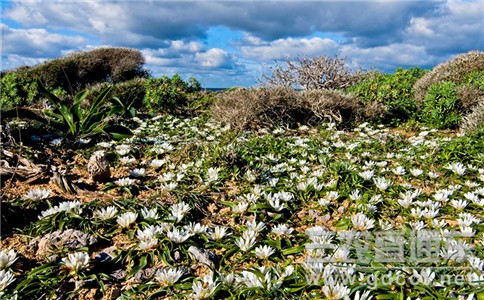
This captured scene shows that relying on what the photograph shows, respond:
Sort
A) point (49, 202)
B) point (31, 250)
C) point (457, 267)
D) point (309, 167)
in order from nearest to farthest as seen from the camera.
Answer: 1. point (457, 267)
2. point (31, 250)
3. point (49, 202)
4. point (309, 167)

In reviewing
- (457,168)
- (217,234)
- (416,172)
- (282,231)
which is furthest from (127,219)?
(457,168)

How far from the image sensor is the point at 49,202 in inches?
102

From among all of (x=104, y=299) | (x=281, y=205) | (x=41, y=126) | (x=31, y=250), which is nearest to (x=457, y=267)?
(x=281, y=205)

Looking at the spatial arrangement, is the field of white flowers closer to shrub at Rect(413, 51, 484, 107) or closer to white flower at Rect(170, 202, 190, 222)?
white flower at Rect(170, 202, 190, 222)

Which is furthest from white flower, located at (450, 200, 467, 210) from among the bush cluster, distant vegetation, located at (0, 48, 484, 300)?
the bush cluster

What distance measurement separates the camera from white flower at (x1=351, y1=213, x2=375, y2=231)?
2.33 meters

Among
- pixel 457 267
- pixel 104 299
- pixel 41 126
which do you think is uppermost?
pixel 41 126

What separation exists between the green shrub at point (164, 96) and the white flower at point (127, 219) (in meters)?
5.13

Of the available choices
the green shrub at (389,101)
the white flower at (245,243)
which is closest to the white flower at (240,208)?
the white flower at (245,243)

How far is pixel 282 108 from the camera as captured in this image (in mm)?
6508

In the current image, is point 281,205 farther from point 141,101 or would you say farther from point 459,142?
point 141,101

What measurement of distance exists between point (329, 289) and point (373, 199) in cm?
126

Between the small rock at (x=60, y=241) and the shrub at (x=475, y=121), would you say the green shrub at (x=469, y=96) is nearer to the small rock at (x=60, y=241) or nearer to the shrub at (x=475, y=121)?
the shrub at (x=475, y=121)

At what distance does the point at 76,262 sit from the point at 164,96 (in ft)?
19.1
